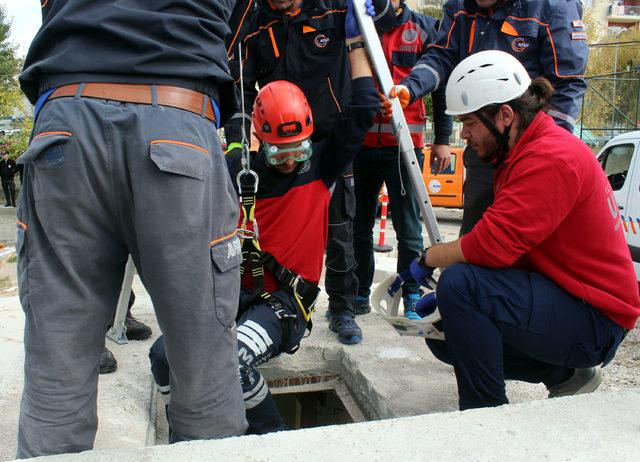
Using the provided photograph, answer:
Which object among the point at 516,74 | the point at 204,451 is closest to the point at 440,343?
the point at 516,74

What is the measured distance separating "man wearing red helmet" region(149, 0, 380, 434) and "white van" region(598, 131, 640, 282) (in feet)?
14.3

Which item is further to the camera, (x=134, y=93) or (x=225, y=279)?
(x=225, y=279)

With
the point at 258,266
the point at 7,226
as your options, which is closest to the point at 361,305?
the point at 258,266

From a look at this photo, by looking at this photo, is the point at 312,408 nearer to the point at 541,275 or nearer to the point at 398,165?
the point at 398,165

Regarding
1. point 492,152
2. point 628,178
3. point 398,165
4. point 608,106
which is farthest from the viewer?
point 608,106

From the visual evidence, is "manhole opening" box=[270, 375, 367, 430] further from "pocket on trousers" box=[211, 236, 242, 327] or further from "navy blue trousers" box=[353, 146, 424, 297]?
"pocket on trousers" box=[211, 236, 242, 327]

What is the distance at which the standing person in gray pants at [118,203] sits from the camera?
1589 mm

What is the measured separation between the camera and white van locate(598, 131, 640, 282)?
610 cm

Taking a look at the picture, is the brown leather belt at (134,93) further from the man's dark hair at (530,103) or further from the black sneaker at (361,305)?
the black sneaker at (361,305)

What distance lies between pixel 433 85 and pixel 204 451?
239cm

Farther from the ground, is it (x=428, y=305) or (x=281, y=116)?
(x=281, y=116)

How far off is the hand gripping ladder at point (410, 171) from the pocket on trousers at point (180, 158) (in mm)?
1307

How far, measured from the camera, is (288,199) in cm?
275

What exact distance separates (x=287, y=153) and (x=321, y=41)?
0.98m
